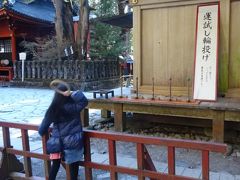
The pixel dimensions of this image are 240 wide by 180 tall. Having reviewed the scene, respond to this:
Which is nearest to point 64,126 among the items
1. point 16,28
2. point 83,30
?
point 83,30

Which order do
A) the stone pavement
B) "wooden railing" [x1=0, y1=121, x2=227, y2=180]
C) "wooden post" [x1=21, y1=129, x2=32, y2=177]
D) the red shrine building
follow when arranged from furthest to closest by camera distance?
the red shrine building → the stone pavement → "wooden post" [x1=21, y1=129, x2=32, y2=177] → "wooden railing" [x1=0, y1=121, x2=227, y2=180]

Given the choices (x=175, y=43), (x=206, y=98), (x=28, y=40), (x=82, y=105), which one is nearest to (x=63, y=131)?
(x=82, y=105)

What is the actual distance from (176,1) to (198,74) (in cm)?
165

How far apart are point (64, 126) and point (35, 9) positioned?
756 inches

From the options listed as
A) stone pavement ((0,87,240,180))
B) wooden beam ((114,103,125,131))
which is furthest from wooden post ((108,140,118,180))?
wooden beam ((114,103,125,131))

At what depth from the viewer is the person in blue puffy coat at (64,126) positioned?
349 centimetres

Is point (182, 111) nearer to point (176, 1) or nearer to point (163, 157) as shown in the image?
point (163, 157)

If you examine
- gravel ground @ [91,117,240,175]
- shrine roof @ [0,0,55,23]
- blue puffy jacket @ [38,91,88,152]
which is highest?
shrine roof @ [0,0,55,23]

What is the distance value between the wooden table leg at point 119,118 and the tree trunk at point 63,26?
31.3ft

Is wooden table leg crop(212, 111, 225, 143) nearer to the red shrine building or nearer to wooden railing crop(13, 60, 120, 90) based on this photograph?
wooden railing crop(13, 60, 120, 90)

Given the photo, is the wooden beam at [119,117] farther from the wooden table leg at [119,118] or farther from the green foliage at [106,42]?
the green foliage at [106,42]

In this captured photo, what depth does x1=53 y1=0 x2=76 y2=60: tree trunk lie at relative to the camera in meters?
15.8

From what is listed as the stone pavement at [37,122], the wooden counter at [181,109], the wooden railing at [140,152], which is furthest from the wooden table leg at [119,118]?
the wooden railing at [140,152]

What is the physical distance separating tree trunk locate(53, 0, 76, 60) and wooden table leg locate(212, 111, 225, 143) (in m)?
11.1
